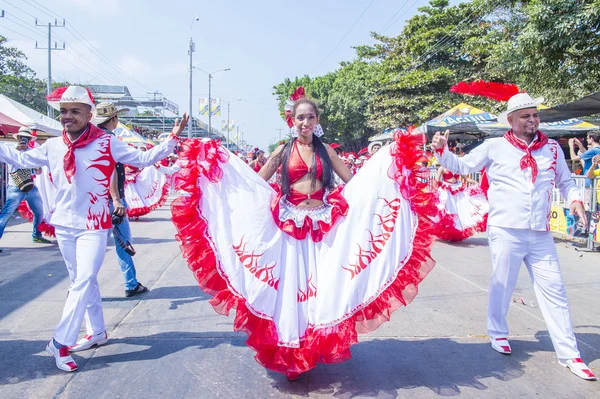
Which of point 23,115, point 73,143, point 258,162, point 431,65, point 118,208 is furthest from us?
point 431,65

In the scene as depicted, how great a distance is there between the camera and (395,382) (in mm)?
3375

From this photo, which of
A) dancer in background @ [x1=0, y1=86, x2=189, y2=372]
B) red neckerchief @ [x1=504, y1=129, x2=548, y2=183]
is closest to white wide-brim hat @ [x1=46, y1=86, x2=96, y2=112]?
dancer in background @ [x1=0, y1=86, x2=189, y2=372]

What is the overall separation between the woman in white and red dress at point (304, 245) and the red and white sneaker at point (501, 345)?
3.84 ft

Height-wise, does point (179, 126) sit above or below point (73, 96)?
below

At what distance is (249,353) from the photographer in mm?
3889

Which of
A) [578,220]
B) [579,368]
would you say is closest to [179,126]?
[579,368]

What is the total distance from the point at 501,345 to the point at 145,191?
383 inches

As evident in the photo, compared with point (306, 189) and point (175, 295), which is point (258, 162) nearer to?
point (175, 295)

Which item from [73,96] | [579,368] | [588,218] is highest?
[73,96]

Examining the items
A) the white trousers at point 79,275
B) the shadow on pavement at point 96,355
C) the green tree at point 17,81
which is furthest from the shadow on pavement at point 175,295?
the green tree at point 17,81

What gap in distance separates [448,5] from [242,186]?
27773mm

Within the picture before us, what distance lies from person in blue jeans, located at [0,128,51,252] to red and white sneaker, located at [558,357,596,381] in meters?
8.31

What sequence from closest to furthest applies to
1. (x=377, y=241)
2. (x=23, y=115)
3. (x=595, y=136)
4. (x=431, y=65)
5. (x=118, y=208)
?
(x=377, y=241) → (x=118, y=208) → (x=595, y=136) → (x=23, y=115) → (x=431, y=65)

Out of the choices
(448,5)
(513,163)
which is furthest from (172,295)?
(448,5)
